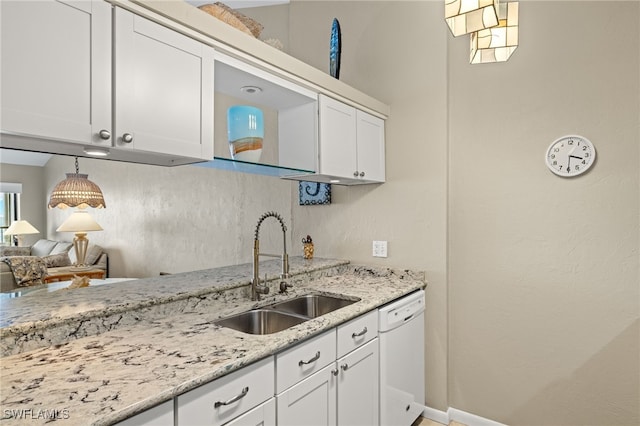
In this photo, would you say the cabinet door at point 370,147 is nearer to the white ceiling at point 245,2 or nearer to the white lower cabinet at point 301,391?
the white lower cabinet at point 301,391

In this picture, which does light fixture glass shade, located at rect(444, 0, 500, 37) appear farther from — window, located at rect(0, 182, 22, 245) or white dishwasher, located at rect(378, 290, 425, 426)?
window, located at rect(0, 182, 22, 245)

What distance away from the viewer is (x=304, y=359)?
5.19 ft

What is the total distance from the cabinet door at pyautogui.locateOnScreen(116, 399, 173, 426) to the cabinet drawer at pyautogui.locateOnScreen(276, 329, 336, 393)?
1.46 ft

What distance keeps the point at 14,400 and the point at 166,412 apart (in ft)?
1.21

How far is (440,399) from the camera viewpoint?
2.64 meters

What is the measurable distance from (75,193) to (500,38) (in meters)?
2.47

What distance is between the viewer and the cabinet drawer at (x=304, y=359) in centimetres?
147

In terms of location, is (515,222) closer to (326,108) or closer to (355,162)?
(355,162)

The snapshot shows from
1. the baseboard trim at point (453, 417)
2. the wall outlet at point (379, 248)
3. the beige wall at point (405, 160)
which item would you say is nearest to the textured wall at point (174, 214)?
the beige wall at point (405, 160)

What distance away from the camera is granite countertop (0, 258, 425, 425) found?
39.1 inches

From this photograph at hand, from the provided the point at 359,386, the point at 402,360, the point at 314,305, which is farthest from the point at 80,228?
the point at 402,360

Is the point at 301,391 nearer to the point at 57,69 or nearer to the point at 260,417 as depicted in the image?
the point at 260,417

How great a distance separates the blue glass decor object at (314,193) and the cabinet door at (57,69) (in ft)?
6.36

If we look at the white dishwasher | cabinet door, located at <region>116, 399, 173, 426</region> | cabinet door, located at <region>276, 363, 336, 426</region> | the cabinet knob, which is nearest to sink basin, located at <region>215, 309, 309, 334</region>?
cabinet door, located at <region>276, 363, 336, 426</region>
